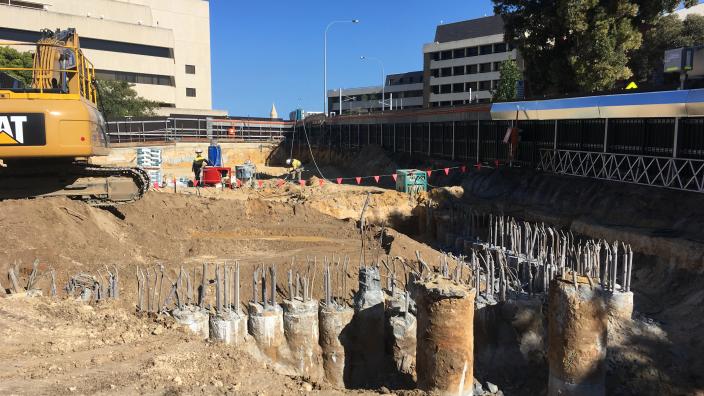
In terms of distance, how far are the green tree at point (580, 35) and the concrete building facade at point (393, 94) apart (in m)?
47.6

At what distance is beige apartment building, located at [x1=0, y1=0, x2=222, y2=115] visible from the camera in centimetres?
4681

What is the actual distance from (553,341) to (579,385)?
2.47 feet

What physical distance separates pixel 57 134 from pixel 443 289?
27.6 feet

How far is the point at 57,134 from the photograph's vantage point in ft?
36.2

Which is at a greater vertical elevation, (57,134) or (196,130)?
(196,130)

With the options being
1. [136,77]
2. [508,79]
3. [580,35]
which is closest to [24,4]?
[136,77]

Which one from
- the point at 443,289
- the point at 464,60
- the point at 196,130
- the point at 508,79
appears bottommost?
the point at 443,289

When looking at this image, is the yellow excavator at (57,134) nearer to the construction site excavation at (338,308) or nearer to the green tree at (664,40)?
the construction site excavation at (338,308)

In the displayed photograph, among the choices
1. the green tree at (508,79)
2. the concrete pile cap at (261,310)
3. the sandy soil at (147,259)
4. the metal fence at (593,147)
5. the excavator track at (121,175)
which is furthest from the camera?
the green tree at (508,79)

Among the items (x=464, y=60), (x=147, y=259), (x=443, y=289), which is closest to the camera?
(x=443, y=289)

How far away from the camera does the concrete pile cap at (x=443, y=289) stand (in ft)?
27.2

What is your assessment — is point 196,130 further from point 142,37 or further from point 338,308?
point 338,308

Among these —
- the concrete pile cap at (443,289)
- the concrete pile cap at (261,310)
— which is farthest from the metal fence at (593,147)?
the concrete pile cap at (261,310)

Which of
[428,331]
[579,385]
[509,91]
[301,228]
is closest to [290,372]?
[428,331]
